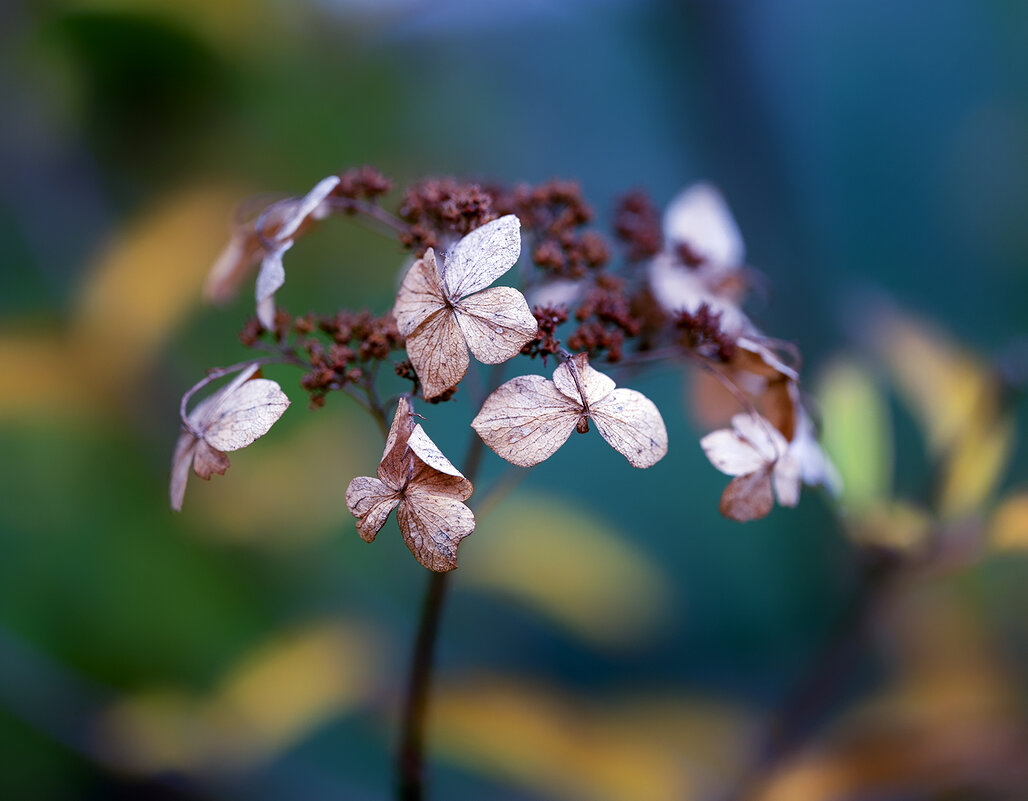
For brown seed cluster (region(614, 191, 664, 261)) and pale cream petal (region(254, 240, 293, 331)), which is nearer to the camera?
pale cream petal (region(254, 240, 293, 331))

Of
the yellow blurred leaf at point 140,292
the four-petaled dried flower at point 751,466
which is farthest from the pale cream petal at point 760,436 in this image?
the yellow blurred leaf at point 140,292

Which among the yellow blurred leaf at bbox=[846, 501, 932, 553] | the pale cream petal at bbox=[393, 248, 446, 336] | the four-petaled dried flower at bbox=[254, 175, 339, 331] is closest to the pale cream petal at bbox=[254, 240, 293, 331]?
the four-petaled dried flower at bbox=[254, 175, 339, 331]

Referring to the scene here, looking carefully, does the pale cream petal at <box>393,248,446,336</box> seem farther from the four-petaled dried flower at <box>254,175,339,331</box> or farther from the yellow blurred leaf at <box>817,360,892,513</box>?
the yellow blurred leaf at <box>817,360,892,513</box>

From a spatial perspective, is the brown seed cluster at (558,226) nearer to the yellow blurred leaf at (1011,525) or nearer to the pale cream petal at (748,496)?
the pale cream petal at (748,496)

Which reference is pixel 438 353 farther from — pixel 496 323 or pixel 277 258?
pixel 277 258

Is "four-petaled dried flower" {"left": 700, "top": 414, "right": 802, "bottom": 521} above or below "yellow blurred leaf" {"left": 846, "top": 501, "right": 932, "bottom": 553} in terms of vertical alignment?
above

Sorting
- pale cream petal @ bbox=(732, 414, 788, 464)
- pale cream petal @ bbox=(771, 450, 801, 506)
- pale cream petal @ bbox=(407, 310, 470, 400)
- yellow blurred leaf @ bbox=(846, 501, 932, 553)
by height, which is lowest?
yellow blurred leaf @ bbox=(846, 501, 932, 553)
